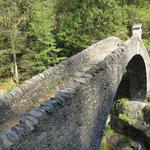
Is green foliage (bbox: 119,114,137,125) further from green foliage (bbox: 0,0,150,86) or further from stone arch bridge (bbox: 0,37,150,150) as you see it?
green foliage (bbox: 0,0,150,86)

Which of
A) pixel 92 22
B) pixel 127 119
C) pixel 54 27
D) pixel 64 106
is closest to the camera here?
pixel 64 106

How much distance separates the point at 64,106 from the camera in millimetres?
7297

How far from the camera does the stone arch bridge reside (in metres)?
6.22

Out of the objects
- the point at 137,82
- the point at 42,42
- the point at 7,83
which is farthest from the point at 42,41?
the point at 137,82

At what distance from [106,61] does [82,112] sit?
9.66 feet

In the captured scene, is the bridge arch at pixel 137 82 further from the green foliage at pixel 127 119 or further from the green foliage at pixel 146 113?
the green foliage at pixel 127 119

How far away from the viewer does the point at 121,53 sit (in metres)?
13.4

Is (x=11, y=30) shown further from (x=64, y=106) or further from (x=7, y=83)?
(x=64, y=106)

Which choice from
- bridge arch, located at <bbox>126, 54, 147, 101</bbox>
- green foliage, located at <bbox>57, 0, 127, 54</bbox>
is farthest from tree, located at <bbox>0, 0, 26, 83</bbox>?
bridge arch, located at <bbox>126, 54, 147, 101</bbox>

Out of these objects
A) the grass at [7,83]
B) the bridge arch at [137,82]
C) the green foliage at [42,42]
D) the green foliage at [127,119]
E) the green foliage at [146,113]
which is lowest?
the grass at [7,83]

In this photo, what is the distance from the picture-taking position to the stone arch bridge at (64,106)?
20.4 feet

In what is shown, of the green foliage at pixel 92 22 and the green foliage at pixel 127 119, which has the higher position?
the green foliage at pixel 92 22

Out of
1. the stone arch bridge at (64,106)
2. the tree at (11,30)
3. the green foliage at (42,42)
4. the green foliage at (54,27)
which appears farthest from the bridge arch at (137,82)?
the tree at (11,30)

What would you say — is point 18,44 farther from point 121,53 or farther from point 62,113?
point 62,113
